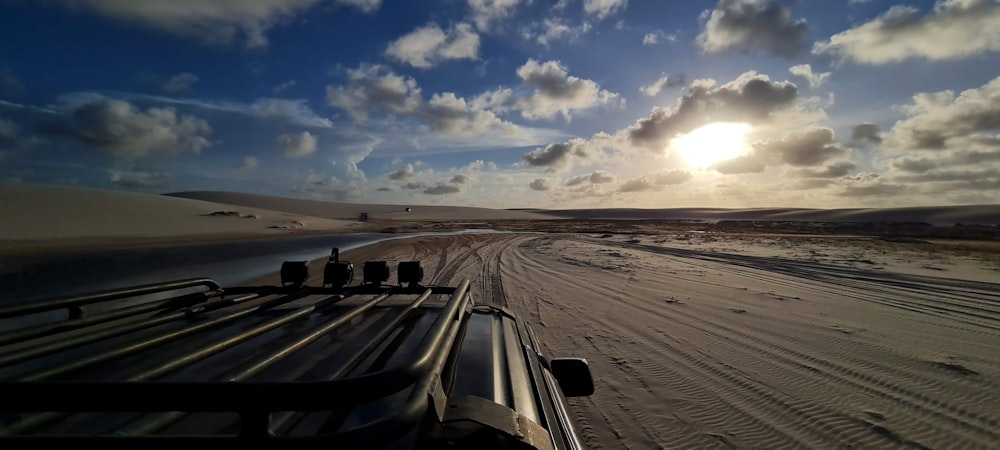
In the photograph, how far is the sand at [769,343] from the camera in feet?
15.0

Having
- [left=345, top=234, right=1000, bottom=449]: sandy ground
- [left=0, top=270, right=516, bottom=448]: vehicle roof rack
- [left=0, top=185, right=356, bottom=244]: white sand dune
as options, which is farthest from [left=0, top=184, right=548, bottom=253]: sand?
[left=0, top=270, right=516, bottom=448]: vehicle roof rack

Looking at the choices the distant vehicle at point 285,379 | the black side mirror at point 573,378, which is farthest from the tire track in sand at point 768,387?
the distant vehicle at point 285,379

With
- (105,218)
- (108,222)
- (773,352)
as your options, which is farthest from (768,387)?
(105,218)

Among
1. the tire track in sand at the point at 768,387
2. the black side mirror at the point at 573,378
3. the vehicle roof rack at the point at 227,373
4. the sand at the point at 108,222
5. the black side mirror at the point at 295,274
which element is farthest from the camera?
the sand at the point at 108,222

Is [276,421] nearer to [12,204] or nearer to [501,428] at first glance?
[501,428]

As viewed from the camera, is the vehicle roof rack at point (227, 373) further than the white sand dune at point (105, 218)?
No

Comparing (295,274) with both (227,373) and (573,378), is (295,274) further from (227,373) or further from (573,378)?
(573,378)

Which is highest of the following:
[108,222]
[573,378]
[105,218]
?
[105,218]

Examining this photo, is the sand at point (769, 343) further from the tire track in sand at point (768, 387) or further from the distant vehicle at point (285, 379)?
the distant vehicle at point (285, 379)

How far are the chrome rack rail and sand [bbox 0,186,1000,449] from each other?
3.08 metres

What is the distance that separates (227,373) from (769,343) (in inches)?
315

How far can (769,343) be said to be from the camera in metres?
7.25

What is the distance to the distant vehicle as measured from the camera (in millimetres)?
994

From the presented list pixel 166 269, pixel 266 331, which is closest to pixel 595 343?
pixel 266 331
